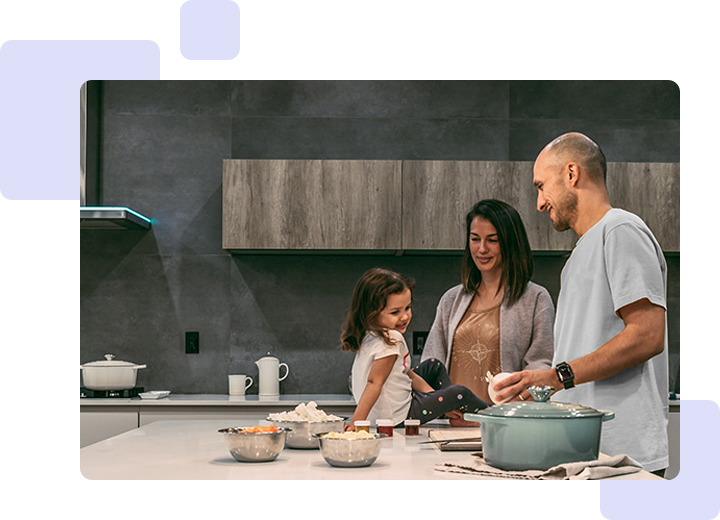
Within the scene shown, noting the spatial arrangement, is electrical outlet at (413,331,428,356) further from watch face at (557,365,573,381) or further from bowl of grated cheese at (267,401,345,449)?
watch face at (557,365,573,381)

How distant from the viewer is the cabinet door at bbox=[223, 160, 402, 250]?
429cm

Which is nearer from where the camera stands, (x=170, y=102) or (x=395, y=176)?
(x=395, y=176)

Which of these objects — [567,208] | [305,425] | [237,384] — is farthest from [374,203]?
[305,425]

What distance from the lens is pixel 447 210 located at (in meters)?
4.30

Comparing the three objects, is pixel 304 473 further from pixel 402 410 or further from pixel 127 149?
pixel 127 149

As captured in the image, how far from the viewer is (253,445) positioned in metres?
1.66

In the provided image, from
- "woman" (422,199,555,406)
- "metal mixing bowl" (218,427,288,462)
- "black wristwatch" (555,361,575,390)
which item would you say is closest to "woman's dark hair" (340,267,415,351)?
"woman" (422,199,555,406)

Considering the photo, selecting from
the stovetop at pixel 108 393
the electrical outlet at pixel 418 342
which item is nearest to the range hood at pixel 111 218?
the stovetop at pixel 108 393

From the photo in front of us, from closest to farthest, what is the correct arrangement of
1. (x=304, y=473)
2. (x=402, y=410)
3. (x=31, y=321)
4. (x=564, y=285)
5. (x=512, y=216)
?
(x=31, y=321), (x=304, y=473), (x=564, y=285), (x=402, y=410), (x=512, y=216)

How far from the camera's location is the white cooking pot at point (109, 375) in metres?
4.21

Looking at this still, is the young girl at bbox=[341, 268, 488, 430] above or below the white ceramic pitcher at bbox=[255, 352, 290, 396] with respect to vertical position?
above

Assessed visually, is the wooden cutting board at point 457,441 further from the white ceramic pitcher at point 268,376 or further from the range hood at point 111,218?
the range hood at point 111,218

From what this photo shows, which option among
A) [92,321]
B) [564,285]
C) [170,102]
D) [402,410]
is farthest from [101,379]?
[564,285]

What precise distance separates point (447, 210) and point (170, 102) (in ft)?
5.80
